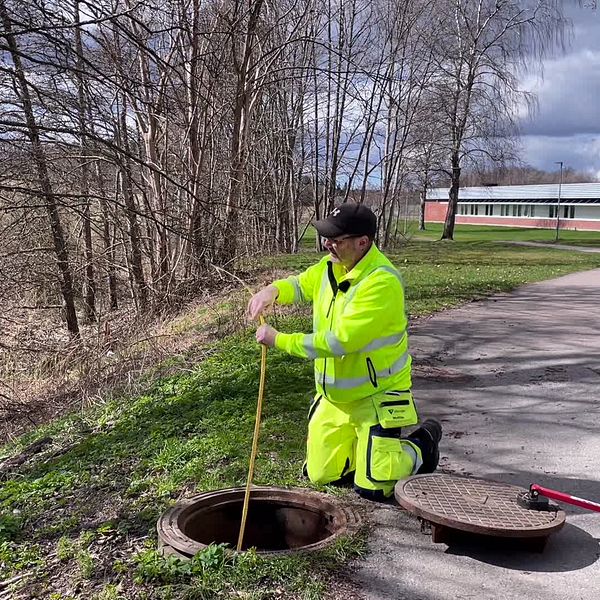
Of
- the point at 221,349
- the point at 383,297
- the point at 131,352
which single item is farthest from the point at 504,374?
the point at 131,352

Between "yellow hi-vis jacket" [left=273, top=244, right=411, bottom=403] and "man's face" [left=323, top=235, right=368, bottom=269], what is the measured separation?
51 millimetres

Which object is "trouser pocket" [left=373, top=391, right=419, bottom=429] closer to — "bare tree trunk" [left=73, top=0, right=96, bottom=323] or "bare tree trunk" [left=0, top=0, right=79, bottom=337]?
"bare tree trunk" [left=73, top=0, right=96, bottom=323]

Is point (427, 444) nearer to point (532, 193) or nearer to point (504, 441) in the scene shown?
point (504, 441)

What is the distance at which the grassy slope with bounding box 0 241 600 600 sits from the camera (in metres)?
3.35

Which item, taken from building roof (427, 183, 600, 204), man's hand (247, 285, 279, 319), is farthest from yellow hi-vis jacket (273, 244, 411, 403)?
building roof (427, 183, 600, 204)

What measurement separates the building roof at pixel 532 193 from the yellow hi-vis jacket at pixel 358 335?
50.6 meters

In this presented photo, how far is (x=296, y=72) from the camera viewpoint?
67.7ft

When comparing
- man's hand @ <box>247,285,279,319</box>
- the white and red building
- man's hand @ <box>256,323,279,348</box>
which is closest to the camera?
man's hand @ <box>256,323,279,348</box>

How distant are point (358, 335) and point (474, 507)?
1078 millimetres

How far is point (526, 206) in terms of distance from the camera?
227 ft

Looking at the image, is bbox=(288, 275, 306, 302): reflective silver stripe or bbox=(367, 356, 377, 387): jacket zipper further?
bbox=(288, 275, 306, 302): reflective silver stripe

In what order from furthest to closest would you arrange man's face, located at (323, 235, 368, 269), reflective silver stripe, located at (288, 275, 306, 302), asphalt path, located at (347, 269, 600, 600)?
reflective silver stripe, located at (288, 275, 306, 302) → man's face, located at (323, 235, 368, 269) → asphalt path, located at (347, 269, 600, 600)

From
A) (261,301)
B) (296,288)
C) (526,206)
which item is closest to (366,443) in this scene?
(261,301)

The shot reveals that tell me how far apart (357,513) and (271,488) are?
572mm
